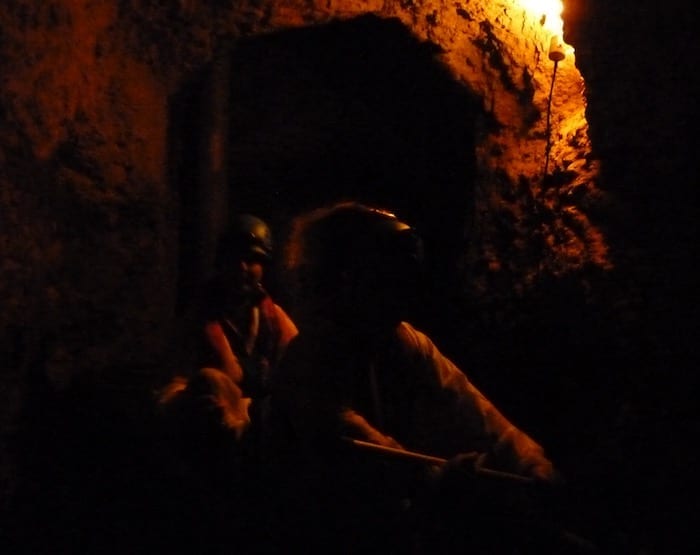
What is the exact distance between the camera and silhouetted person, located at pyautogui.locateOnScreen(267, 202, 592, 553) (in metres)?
3.12

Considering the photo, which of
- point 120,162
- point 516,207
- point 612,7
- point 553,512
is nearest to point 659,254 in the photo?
point 516,207

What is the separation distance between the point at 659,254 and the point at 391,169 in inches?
85.5

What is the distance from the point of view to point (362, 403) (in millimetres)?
3340

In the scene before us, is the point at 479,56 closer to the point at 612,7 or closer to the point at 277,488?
the point at 612,7

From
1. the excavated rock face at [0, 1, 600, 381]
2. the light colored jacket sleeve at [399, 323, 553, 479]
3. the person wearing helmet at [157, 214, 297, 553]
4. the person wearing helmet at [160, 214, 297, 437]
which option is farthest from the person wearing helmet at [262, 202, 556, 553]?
the excavated rock face at [0, 1, 600, 381]

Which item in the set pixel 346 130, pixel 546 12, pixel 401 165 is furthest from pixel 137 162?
pixel 546 12

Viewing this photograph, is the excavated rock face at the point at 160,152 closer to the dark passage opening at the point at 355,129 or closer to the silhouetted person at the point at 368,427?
the dark passage opening at the point at 355,129

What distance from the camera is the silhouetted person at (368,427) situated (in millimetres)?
3119

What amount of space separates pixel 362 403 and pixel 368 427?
180mm

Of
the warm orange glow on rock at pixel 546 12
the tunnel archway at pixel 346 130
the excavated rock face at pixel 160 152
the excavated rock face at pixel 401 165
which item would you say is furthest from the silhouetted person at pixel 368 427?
the warm orange glow on rock at pixel 546 12

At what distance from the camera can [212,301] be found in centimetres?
450

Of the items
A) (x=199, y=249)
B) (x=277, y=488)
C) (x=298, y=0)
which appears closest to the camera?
(x=277, y=488)

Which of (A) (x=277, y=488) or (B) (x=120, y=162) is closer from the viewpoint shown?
(A) (x=277, y=488)

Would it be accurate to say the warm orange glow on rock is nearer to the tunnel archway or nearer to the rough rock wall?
the rough rock wall
